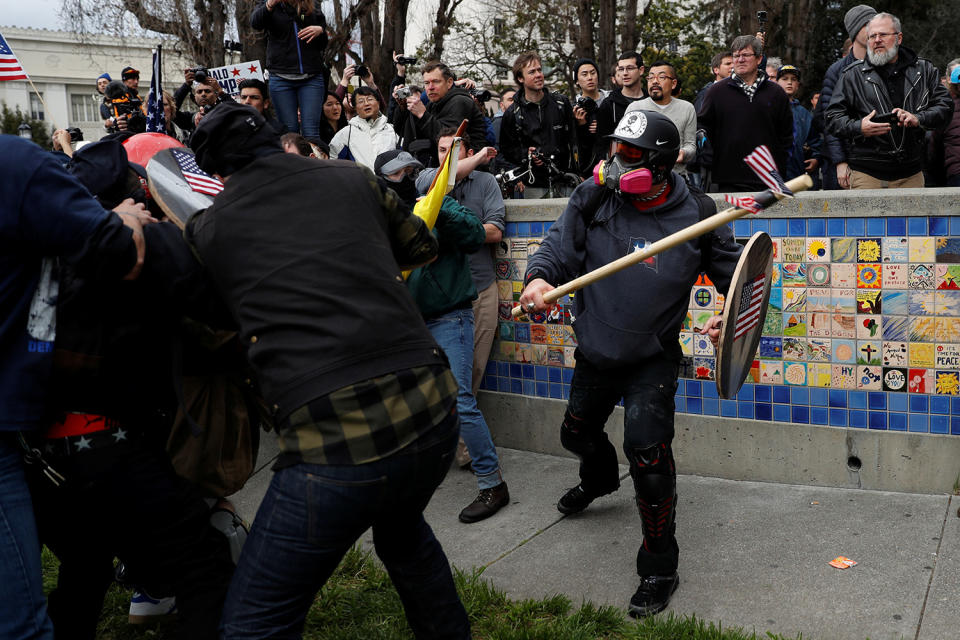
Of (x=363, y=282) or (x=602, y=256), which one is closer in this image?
(x=363, y=282)

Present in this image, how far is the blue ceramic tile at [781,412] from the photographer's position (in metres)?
4.91

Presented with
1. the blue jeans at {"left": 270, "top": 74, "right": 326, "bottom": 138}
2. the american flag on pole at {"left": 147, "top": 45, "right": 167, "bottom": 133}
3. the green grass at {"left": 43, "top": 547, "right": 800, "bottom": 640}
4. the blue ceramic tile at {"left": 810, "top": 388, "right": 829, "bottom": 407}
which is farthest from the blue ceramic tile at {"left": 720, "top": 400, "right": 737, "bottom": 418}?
the blue jeans at {"left": 270, "top": 74, "right": 326, "bottom": 138}

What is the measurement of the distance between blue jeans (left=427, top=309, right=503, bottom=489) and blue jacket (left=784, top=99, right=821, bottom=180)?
13.7 feet

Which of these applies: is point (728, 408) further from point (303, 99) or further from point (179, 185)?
point (303, 99)

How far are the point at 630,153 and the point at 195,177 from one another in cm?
173

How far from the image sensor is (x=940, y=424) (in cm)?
455

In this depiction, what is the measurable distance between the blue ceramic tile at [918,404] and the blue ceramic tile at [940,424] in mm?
62

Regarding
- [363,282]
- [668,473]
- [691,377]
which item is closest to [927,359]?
[691,377]

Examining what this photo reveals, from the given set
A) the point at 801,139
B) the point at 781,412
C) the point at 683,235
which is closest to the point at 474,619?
the point at 683,235

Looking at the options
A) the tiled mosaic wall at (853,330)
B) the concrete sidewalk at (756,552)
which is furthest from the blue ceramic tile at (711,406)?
the concrete sidewalk at (756,552)

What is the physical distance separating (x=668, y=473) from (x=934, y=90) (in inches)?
151

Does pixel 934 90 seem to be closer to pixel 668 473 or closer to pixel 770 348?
pixel 770 348

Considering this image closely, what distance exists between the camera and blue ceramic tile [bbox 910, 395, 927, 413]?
4.57 m

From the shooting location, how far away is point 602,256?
3928 millimetres
